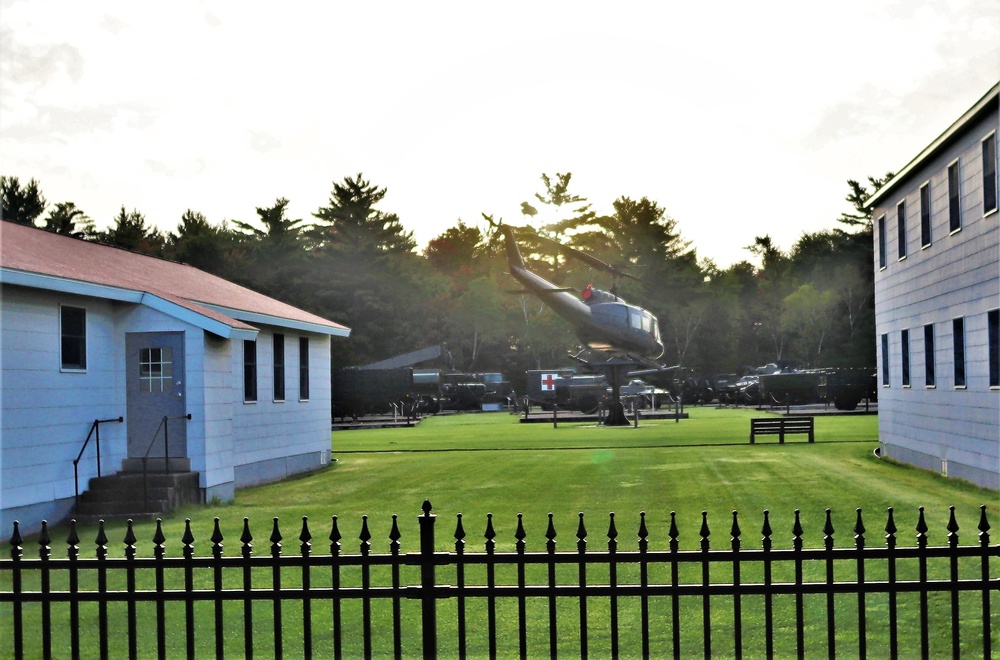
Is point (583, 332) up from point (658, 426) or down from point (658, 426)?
up

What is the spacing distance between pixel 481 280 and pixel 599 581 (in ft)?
249

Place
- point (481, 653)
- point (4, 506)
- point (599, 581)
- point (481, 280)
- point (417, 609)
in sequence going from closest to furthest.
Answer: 1. point (481, 653)
2. point (417, 609)
3. point (599, 581)
4. point (4, 506)
5. point (481, 280)

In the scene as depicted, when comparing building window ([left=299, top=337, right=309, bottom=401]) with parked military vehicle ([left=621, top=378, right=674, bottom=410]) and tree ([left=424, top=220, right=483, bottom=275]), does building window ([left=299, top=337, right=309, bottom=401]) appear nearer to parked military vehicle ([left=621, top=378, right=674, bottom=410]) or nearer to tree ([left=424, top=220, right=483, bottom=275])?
parked military vehicle ([left=621, top=378, right=674, bottom=410])

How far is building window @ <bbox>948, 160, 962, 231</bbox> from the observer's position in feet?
65.4

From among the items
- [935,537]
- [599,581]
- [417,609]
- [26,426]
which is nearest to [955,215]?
[935,537]

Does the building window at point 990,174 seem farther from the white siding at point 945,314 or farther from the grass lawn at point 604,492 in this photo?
the grass lawn at point 604,492

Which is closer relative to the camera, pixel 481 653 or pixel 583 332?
pixel 481 653

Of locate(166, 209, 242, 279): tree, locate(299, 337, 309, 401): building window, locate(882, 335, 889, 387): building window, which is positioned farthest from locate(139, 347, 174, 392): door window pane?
locate(166, 209, 242, 279): tree

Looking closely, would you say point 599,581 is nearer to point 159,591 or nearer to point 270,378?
point 159,591

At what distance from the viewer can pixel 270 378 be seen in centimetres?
2478

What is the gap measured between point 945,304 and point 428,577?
16.8 metres

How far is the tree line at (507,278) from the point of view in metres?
75.3

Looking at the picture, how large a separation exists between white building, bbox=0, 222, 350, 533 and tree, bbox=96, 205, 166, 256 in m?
55.5

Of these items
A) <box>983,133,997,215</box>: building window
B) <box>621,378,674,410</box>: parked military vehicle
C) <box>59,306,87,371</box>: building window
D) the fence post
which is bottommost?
<box>621,378,674,410</box>: parked military vehicle
